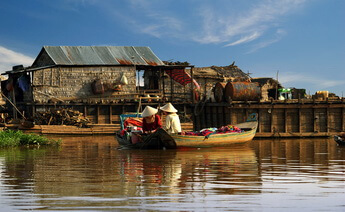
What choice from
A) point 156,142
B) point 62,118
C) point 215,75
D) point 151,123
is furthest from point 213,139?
point 215,75

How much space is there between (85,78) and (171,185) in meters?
26.8

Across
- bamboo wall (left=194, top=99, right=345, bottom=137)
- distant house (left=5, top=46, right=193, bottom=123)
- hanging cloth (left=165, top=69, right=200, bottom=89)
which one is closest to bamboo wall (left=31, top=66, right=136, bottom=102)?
distant house (left=5, top=46, right=193, bottom=123)

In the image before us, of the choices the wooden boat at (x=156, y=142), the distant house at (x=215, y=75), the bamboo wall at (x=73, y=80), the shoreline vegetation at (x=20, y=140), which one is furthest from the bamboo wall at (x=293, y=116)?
the distant house at (x=215, y=75)

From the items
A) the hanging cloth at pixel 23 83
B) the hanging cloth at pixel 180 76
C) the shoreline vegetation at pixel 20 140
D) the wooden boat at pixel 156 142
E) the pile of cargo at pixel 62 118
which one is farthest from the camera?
the hanging cloth at pixel 180 76

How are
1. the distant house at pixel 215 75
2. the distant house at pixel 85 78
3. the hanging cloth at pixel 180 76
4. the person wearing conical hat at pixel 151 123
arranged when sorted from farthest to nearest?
the distant house at pixel 215 75 < the hanging cloth at pixel 180 76 < the distant house at pixel 85 78 < the person wearing conical hat at pixel 151 123

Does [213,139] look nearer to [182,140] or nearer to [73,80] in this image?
[182,140]

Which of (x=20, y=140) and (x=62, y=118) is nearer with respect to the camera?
(x=20, y=140)

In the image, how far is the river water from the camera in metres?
5.68

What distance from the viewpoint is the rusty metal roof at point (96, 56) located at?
110 ft

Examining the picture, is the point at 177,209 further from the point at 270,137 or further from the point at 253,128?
the point at 270,137

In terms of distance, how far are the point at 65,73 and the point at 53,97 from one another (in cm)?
196

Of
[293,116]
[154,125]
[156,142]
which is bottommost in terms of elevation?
[156,142]

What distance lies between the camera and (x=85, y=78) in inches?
1308

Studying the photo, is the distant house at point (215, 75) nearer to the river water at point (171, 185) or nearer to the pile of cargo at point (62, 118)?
the pile of cargo at point (62, 118)
